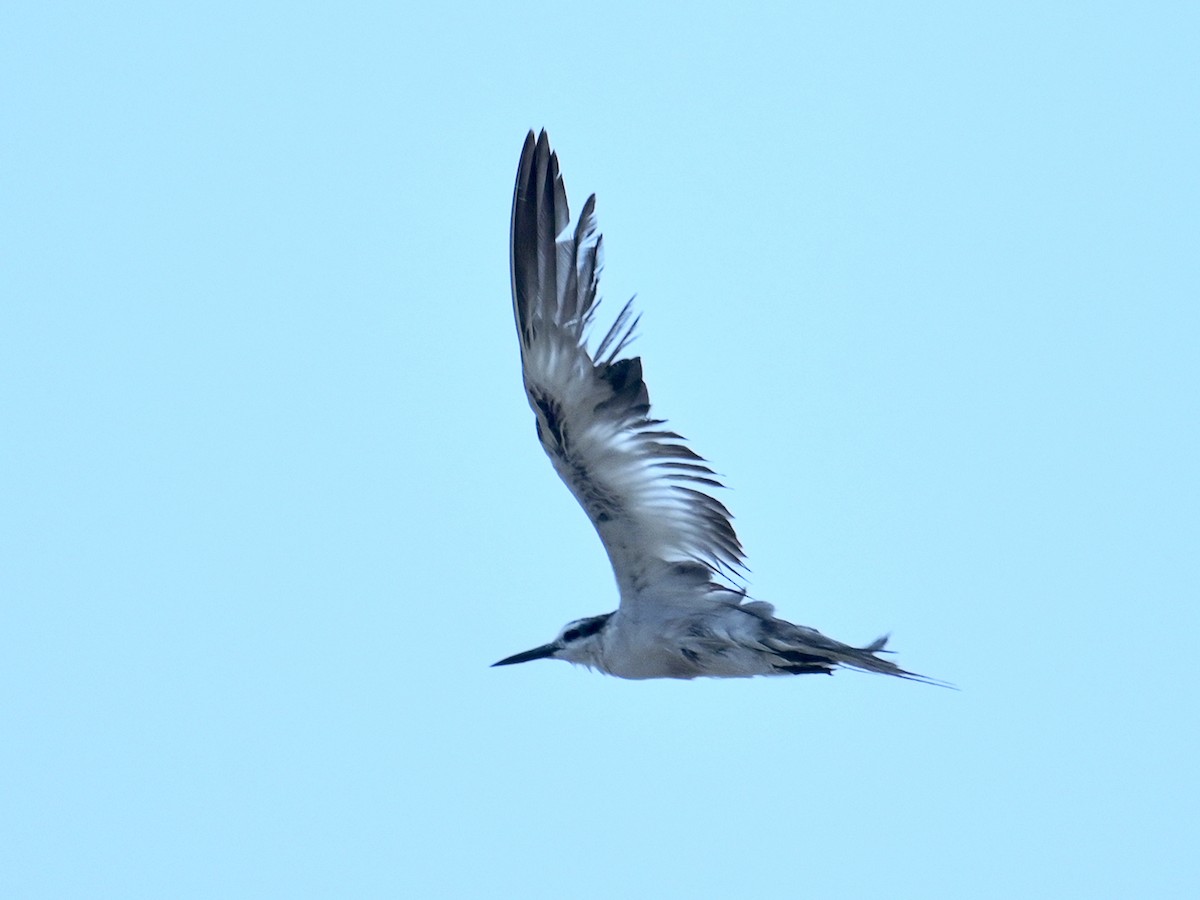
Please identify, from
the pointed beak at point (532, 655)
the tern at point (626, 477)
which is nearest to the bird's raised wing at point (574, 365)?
the tern at point (626, 477)

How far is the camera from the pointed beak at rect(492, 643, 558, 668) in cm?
1171

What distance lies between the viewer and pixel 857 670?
1009 centimetres

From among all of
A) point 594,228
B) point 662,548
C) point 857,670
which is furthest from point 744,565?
point 594,228

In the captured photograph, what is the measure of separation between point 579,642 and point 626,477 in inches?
53.9

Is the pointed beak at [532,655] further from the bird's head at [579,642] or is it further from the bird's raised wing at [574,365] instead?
the bird's raised wing at [574,365]

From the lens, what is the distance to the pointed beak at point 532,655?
38.4ft

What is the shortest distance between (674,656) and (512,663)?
176 cm

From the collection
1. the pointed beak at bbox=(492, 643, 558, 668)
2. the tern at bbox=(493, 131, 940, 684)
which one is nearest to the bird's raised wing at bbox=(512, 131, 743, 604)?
the tern at bbox=(493, 131, 940, 684)

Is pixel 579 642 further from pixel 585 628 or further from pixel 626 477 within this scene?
pixel 626 477

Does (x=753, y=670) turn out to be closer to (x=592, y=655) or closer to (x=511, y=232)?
(x=592, y=655)

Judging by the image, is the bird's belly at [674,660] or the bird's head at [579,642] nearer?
the bird's belly at [674,660]

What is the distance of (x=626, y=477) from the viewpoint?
10.7 meters

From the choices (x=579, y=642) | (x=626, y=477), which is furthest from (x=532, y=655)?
(x=626, y=477)

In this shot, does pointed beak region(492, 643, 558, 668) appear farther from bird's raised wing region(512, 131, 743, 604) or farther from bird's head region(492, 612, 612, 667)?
bird's raised wing region(512, 131, 743, 604)
